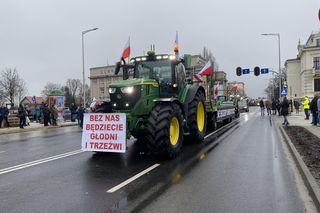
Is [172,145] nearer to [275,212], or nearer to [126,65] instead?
[126,65]

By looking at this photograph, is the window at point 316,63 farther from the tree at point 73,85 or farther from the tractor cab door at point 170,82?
the tree at point 73,85

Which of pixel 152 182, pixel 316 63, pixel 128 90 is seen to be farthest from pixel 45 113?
pixel 316 63

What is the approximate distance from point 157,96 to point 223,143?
3452 mm

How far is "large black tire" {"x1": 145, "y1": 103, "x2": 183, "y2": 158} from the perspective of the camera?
9.00 m

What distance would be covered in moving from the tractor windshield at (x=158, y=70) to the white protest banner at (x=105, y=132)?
2471mm

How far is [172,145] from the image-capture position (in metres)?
9.55

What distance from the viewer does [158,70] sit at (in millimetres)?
11359

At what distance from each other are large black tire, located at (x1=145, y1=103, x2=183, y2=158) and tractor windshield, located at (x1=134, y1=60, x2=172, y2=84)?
171 centimetres

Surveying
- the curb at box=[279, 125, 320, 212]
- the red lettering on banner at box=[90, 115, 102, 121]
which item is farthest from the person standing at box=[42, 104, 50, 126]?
the curb at box=[279, 125, 320, 212]

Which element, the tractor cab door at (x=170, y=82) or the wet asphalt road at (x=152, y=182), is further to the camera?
the tractor cab door at (x=170, y=82)

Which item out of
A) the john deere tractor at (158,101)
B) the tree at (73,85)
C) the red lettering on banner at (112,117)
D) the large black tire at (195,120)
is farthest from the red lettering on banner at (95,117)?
the tree at (73,85)

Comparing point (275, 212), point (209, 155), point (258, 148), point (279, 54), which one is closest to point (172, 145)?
point (209, 155)

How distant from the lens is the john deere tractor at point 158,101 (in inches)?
360

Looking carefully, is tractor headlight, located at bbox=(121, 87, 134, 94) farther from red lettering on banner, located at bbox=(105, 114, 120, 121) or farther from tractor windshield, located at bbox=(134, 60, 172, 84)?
tractor windshield, located at bbox=(134, 60, 172, 84)
